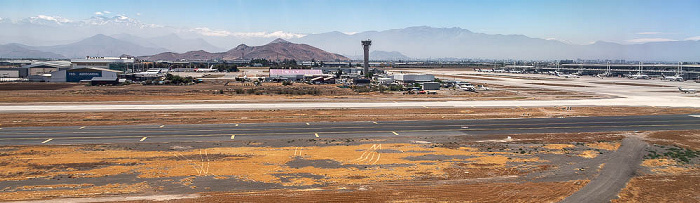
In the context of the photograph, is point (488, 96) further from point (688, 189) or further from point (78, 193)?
point (78, 193)

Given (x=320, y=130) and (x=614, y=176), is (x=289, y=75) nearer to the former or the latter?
(x=320, y=130)

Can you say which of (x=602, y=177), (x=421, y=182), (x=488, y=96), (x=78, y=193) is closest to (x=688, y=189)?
(x=602, y=177)

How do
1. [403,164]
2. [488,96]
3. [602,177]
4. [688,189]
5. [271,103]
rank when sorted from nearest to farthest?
1. [688,189]
2. [602,177]
3. [403,164]
4. [271,103]
5. [488,96]

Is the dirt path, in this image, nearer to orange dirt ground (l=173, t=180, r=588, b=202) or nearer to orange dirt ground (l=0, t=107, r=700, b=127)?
orange dirt ground (l=173, t=180, r=588, b=202)

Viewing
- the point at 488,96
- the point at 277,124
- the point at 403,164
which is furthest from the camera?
the point at 488,96

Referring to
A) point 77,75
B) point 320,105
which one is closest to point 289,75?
point 77,75
